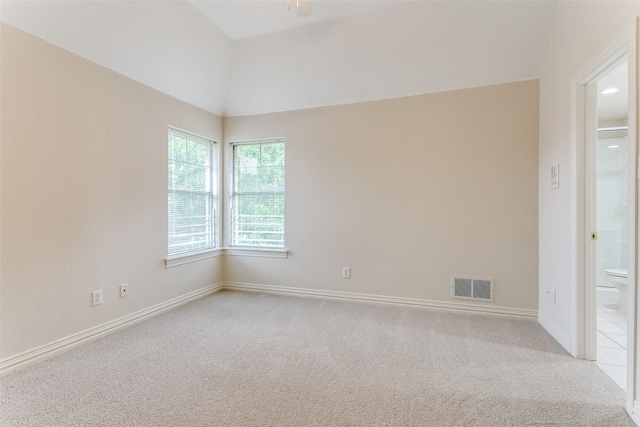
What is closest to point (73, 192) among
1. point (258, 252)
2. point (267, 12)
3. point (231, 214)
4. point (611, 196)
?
point (231, 214)

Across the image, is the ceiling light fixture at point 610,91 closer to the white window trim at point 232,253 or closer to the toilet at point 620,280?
the toilet at point 620,280

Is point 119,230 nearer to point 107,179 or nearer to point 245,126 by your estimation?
point 107,179

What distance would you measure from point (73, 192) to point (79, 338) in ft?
3.77

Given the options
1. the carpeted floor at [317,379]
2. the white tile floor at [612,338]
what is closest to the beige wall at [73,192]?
the carpeted floor at [317,379]

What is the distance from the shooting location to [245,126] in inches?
157

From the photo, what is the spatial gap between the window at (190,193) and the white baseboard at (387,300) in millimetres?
795

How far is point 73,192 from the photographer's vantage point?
2.37m

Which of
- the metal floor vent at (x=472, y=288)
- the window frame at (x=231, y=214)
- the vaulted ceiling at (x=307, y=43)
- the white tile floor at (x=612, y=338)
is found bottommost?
the white tile floor at (x=612, y=338)

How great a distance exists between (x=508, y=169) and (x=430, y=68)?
1270 mm

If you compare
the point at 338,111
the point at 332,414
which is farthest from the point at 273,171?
the point at 332,414

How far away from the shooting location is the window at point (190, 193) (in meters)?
3.38

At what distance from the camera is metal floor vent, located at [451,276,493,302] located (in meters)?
3.10

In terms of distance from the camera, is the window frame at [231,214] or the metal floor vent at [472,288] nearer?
the metal floor vent at [472,288]

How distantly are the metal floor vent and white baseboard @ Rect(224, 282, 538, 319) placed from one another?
90 millimetres
